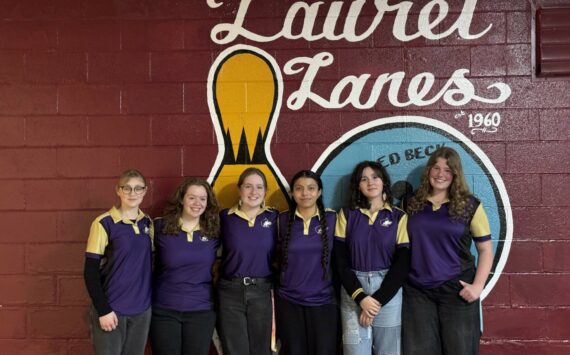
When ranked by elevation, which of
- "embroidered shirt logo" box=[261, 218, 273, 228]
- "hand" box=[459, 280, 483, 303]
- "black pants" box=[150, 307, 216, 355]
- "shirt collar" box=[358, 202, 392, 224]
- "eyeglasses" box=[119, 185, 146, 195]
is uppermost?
"eyeglasses" box=[119, 185, 146, 195]

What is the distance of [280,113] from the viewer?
10.8 ft

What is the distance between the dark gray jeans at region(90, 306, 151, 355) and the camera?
2.72m

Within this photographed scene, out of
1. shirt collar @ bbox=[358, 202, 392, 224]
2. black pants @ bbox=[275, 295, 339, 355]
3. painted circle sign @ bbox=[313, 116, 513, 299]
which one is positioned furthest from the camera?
painted circle sign @ bbox=[313, 116, 513, 299]

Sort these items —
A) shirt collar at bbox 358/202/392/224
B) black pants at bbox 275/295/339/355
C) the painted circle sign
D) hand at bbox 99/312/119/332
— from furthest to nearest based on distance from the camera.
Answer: the painted circle sign
shirt collar at bbox 358/202/392/224
black pants at bbox 275/295/339/355
hand at bbox 99/312/119/332

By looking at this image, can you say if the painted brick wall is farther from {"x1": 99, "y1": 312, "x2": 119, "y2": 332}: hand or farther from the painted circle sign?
{"x1": 99, "y1": 312, "x2": 119, "y2": 332}: hand

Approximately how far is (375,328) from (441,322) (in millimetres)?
378

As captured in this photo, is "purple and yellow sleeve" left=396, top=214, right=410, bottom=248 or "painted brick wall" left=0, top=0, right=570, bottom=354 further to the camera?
"painted brick wall" left=0, top=0, right=570, bottom=354

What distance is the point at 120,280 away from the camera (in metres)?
2.77

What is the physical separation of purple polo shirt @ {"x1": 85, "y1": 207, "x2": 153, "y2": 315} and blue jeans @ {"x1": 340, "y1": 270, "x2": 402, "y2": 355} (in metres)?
1.18

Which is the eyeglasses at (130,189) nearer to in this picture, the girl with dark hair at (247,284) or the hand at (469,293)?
the girl with dark hair at (247,284)

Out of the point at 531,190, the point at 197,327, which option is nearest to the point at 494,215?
the point at 531,190

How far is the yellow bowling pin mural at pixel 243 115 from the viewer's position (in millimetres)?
3283

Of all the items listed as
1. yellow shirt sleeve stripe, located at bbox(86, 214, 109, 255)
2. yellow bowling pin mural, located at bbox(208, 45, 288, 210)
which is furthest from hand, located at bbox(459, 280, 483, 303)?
yellow shirt sleeve stripe, located at bbox(86, 214, 109, 255)

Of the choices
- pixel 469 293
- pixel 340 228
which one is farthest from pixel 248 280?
pixel 469 293
